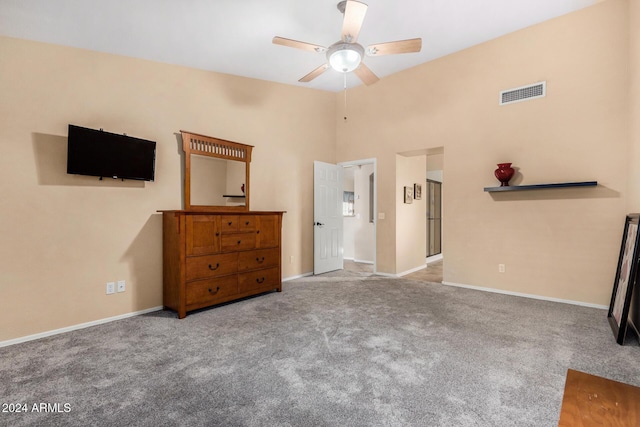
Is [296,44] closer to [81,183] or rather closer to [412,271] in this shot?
[81,183]

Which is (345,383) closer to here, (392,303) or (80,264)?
(392,303)

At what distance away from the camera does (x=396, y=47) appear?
282cm

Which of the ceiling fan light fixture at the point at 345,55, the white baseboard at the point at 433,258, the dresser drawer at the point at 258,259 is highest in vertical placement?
the ceiling fan light fixture at the point at 345,55

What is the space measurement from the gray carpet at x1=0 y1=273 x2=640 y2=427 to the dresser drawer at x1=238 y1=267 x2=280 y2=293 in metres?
0.46

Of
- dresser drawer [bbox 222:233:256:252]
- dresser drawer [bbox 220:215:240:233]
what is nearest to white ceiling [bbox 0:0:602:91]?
dresser drawer [bbox 220:215:240:233]

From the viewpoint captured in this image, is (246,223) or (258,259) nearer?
(246,223)

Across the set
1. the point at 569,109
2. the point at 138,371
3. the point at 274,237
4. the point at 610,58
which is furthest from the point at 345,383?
the point at 610,58

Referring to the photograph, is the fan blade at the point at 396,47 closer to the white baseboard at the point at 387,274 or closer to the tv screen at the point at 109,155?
the tv screen at the point at 109,155

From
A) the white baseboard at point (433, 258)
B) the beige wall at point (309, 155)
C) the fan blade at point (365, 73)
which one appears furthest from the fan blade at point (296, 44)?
the white baseboard at point (433, 258)

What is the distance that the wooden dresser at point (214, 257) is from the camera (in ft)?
10.8

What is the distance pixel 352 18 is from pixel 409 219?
13.3 feet

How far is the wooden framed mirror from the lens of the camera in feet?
12.4

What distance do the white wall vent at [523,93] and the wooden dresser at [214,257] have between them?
146 inches

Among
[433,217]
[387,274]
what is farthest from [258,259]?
[433,217]
